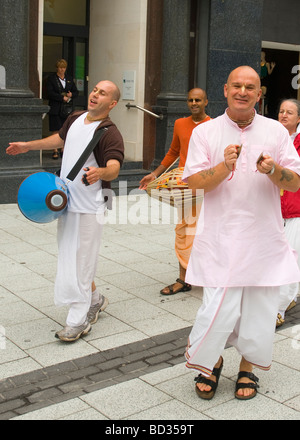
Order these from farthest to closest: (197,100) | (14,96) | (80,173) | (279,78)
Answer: (279,78) < (14,96) < (197,100) < (80,173)

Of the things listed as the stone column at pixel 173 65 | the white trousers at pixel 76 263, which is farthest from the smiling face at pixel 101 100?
the stone column at pixel 173 65

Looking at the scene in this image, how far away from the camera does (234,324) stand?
4.03 m

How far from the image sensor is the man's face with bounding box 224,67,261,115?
12.9 feet

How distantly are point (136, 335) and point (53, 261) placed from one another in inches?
87.4

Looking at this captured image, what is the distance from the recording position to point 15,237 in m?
8.20

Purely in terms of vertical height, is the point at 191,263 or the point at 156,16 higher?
the point at 156,16

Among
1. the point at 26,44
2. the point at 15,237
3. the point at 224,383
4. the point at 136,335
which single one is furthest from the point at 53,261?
the point at 26,44

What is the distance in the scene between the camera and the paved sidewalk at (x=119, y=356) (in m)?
3.99

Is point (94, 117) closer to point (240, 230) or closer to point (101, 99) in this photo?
point (101, 99)

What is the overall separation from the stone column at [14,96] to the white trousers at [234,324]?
21.3ft

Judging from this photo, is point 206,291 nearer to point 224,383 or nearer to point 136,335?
point 224,383

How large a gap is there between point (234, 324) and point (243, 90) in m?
1.41

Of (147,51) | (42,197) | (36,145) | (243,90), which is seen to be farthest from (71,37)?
(243,90)
